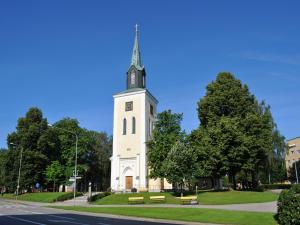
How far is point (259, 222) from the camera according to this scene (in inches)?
752

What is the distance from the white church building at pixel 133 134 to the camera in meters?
57.4

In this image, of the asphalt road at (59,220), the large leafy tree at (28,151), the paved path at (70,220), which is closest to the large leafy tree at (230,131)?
→ the paved path at (70,220)

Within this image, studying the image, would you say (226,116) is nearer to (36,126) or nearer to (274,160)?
(274,160)

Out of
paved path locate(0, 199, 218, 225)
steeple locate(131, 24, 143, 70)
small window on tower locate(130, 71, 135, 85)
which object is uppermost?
steeple locate(131, 24, 143, 70)

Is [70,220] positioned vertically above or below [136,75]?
below

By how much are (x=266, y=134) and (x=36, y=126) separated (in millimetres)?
42525

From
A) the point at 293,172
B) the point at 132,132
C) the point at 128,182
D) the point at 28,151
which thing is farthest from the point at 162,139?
the point at 293,172

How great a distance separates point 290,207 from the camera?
1545 cm

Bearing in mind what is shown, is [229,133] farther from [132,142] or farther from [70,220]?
[70,220]

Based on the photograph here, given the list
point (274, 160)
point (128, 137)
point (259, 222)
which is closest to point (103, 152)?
point (128, 137)

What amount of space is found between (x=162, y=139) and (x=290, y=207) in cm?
3534

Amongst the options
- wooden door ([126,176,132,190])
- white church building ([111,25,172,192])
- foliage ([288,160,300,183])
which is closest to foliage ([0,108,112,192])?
white church building ([111,25,172,192])

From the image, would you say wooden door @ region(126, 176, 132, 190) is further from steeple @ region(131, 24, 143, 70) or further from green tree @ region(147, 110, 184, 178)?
steeple @ region(131, 24, 143, 70)

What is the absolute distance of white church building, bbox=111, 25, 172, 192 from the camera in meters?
57.4
